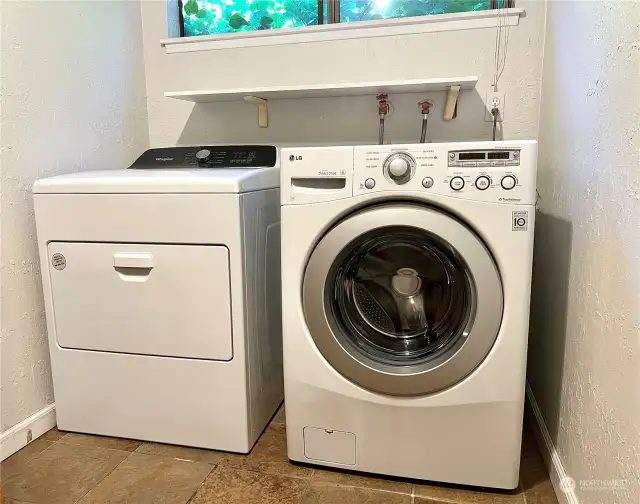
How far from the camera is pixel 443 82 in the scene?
173cm

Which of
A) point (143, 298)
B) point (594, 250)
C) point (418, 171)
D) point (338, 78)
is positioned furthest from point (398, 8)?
point (143, 298)

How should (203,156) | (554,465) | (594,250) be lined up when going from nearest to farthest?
(594,250), (554,465), (203,156)

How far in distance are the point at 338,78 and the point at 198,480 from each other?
1479mm

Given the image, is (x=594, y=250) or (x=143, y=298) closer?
(x=594, y=250)

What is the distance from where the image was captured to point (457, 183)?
1194mm

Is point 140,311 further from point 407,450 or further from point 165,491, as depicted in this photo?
point 407,450

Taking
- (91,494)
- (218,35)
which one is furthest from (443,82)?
(91,494)

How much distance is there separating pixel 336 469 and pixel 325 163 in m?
0.83

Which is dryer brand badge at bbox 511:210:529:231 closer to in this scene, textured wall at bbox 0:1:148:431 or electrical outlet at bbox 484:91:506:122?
electrical outlet at bbox 484:91:506:122

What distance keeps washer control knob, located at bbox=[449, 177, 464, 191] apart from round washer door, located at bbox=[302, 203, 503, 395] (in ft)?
0.23

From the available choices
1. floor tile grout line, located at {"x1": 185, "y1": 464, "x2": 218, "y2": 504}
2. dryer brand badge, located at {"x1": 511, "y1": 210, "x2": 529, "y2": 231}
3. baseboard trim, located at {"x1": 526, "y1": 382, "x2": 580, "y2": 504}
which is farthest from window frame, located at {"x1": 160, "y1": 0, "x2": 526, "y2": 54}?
floor tile grout line, located at {"x1": 185, "y1": 464, "x2": 218, "y2": 504}

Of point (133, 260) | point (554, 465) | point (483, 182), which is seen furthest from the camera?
point (133, 260)

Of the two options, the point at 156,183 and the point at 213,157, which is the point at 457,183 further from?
the point at 213,157

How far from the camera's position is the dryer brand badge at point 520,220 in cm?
117
